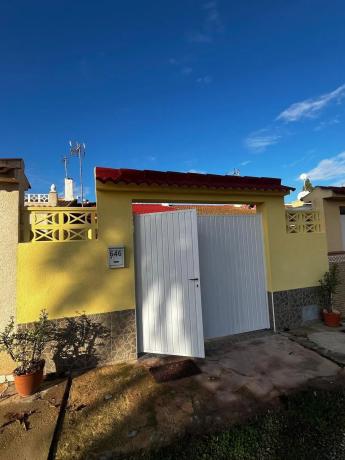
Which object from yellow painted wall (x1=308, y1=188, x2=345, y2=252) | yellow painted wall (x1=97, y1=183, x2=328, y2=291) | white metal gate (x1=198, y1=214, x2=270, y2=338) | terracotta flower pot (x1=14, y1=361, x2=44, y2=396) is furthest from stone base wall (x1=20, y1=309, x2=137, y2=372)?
yellow painted wall (x1=308, y1=188, x2=345, y2=252)

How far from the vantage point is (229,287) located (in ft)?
19.0

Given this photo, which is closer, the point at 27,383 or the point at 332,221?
the point at 27,383

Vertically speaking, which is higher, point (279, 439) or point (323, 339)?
point (323, 339)

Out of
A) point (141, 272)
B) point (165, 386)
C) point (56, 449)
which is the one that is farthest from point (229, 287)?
point (56, 449)

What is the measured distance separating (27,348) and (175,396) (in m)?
2.42

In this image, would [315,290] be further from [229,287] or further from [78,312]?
[78,312]

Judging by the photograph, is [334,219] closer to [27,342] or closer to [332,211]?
[332,211]

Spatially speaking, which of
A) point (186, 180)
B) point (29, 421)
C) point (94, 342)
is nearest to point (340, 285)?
point (186, 180)

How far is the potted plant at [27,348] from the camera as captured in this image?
150 inches

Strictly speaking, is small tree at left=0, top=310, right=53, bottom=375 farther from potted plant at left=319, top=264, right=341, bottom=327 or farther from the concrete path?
potted plant at left=319, top=264, right=341, bottom=327

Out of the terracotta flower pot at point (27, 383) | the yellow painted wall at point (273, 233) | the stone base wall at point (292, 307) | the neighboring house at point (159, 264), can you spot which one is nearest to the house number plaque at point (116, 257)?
the neighboring house at point (159, 264)

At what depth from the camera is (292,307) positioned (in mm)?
6191

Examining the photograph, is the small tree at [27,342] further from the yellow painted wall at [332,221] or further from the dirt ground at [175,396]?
the yellow painted wall at [332,221]

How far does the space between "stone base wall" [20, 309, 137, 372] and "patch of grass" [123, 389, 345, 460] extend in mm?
2209
